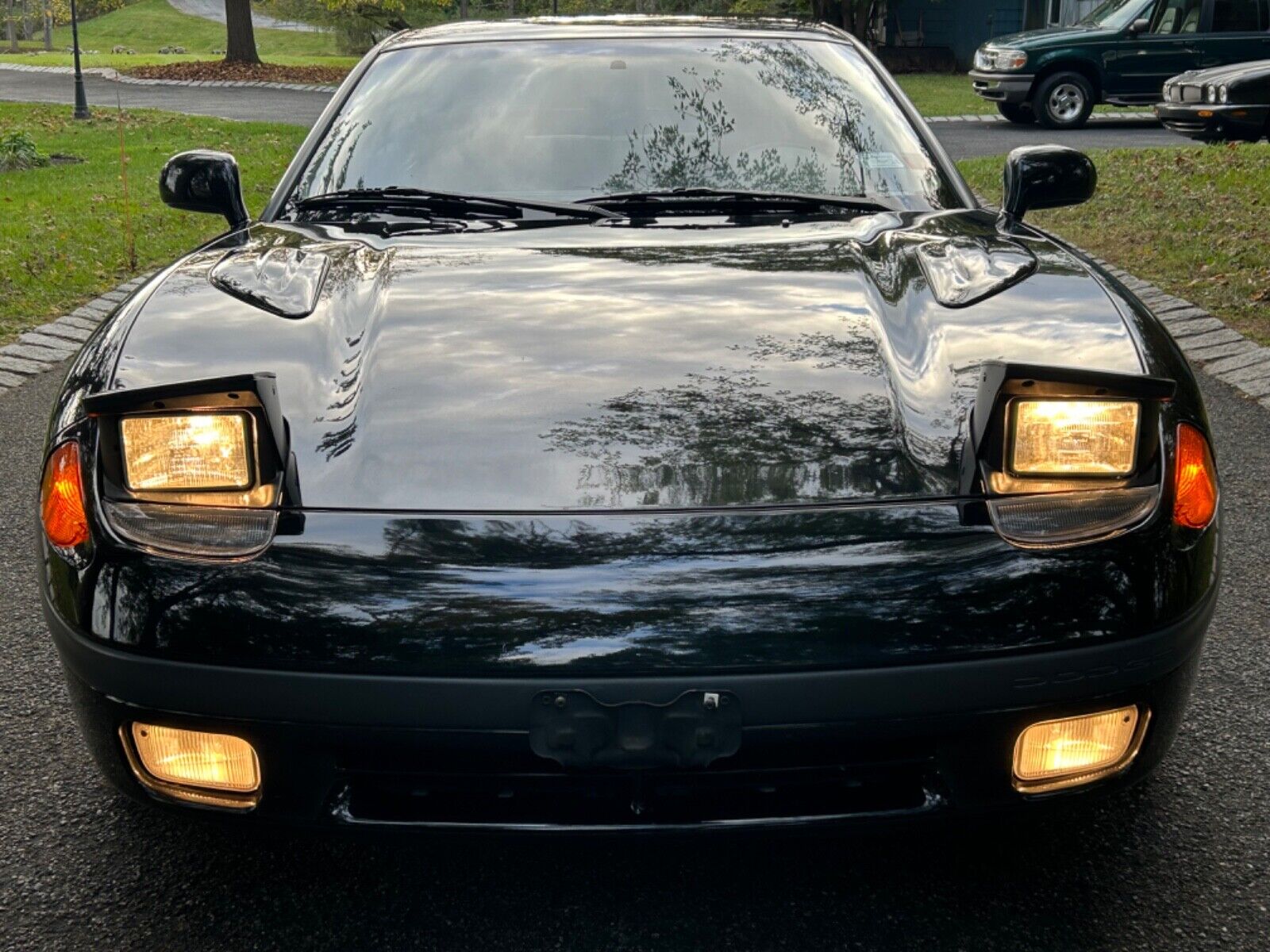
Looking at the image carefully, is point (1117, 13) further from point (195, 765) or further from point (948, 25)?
point (195, 765)

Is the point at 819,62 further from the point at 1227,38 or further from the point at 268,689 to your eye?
the point at 1227,38

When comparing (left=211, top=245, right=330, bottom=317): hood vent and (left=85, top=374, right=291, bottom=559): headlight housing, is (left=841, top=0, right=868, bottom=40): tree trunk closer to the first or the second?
(left=211, top=245, right=330, bottom=317): hood vent

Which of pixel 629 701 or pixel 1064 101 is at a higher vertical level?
pixel 629 701

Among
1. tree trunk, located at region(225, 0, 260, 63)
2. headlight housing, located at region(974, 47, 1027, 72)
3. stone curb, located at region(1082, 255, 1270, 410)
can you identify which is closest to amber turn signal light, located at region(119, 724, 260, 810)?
stone curb, located at region(1082, 255, 1270, 410)

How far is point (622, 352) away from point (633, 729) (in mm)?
679

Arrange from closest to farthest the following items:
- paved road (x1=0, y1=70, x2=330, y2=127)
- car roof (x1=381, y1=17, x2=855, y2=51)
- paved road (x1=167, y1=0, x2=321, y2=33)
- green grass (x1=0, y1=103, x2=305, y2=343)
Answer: car roof (x1=381, y1=17, x2=855, y2=51)
green grass (x1=0, y1=103, x2=305, y2=343)
paved road (x1=0, y1=70, x2=330, y2=127)
paved road (x1=167, y1=0, x2=321, y2=33)

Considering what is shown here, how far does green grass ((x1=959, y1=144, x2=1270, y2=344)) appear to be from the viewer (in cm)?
718

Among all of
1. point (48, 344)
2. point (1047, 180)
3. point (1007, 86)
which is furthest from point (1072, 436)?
point (1007, 86)

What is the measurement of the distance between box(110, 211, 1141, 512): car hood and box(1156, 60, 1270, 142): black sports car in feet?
30.2

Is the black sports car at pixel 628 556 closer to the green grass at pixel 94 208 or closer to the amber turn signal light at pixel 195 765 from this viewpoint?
the amber turn signal light at pixel 195 765

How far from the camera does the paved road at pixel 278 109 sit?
1551 centimetres

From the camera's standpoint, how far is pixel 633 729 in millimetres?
1791

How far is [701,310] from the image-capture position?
2354 mm

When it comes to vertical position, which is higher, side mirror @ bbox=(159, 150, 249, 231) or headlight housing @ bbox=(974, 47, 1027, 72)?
side mirror @ bbox=(159, 150, 249, 231)
